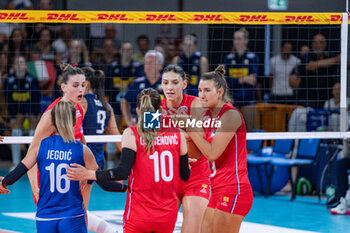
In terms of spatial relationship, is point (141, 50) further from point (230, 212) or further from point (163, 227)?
point (163, 227)

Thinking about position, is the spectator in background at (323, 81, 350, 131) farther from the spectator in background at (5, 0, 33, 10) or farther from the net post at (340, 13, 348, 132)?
the spectator in background at (5, 0, 33, 10)

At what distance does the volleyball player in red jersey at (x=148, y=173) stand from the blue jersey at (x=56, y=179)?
0.09 meters

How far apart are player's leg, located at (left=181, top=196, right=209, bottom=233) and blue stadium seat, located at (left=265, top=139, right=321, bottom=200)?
4.52 m

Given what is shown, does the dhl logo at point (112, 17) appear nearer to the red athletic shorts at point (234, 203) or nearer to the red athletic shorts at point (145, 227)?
the red athletic shorts at point (234, 203)

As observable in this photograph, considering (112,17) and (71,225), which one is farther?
(112,17)

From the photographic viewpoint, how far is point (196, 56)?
452 inches

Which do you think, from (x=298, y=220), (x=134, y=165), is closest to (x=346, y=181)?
(x=298, y=220)

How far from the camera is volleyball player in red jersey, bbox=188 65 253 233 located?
5.09 metres

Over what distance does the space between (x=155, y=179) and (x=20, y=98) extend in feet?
28.4

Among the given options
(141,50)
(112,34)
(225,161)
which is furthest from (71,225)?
(112,34)

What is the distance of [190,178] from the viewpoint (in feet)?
19.7

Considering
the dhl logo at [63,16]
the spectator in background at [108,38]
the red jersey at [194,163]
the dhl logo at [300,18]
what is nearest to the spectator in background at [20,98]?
the spectator in background at [108,38]

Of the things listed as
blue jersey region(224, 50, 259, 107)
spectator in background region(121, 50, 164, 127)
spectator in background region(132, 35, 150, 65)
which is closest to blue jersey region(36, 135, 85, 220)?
spectator in background region(121, 50, 164, 127)

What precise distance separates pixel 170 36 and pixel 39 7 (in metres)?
2.92
